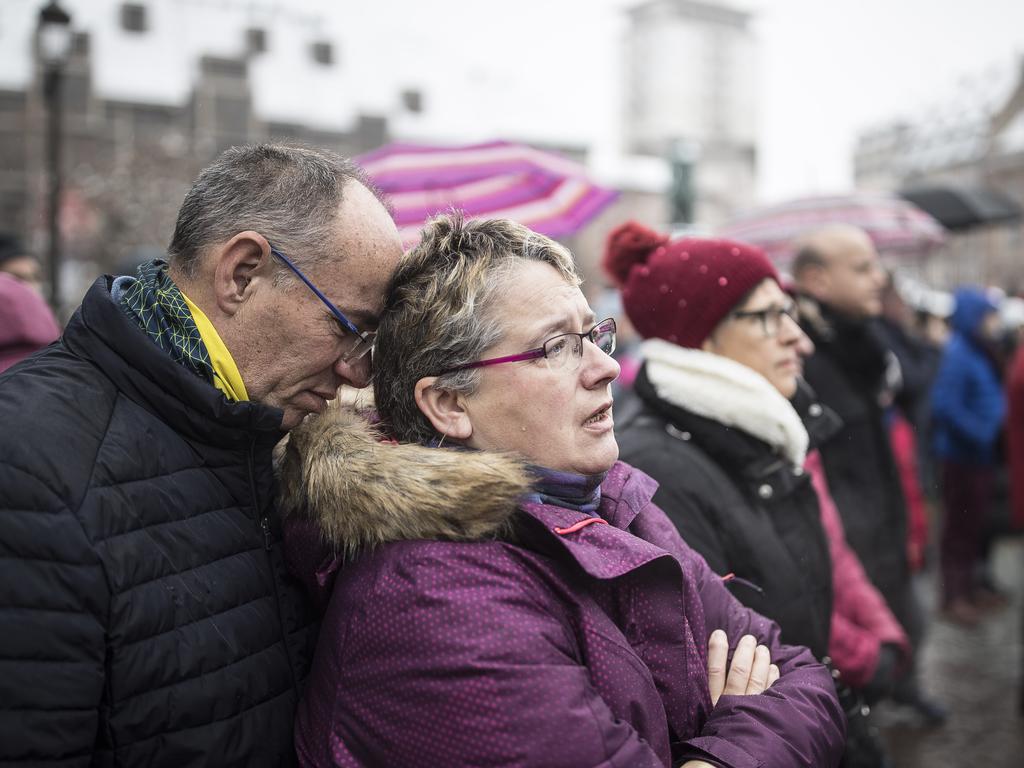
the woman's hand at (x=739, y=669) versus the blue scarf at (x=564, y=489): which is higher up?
the blue scarf at (x=564, y=489)

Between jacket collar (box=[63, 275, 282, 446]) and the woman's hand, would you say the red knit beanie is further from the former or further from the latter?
jacket collar (box=[63, 275, 282, 446])

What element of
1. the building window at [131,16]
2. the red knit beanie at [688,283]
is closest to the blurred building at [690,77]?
the building window at [131,16]

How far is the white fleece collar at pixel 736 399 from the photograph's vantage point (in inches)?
106

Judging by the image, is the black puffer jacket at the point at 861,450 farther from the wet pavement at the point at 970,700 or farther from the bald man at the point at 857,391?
the wet pavement at the point at 970,700

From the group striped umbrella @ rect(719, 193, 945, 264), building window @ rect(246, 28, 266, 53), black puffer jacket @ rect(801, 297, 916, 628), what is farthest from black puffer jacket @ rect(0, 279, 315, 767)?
building window @ rect(246, 28, 266, 53)

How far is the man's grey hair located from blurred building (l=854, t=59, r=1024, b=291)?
1387 inches

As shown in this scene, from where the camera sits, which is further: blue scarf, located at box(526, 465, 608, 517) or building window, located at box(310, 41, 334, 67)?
building window, located at box(310, 41, 334, 67)

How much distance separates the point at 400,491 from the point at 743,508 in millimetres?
1281

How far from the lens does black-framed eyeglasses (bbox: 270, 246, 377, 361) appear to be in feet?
5.85

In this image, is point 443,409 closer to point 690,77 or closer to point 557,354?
point 557,354

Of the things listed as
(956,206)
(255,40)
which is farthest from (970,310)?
(255,40)

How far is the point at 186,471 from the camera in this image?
1.71 m

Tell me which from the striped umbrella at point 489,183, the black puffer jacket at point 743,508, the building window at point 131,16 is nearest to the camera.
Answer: the black puffer jacket at point 743,508

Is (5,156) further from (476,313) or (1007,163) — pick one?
(1007,163)
